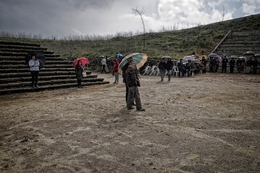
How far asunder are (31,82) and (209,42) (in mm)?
23878

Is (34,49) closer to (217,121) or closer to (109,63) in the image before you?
(109,63)

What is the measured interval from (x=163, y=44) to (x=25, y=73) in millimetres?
23231

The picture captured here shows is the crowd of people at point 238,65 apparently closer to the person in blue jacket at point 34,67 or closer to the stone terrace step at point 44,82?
the stone terrace step at point 44,82

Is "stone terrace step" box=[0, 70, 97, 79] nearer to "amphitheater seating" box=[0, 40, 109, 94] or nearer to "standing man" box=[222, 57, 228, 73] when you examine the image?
"amphitheater seating" box=[0, 40, 109, 94]

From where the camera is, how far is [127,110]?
720cm

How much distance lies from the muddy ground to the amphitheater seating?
3.28 m

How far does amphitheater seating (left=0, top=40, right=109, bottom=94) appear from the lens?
1105cm

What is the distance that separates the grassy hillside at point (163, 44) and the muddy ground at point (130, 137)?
1721 cm

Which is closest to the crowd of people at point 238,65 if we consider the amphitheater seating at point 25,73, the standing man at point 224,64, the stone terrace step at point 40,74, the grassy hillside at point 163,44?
the standing man at point 224,64

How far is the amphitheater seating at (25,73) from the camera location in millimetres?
11047

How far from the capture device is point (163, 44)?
104 feet

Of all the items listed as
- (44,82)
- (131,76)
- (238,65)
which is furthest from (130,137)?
(238,65)

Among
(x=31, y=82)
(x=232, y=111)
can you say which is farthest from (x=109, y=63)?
(x=232, y=111)

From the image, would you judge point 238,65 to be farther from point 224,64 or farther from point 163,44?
point 163,44
